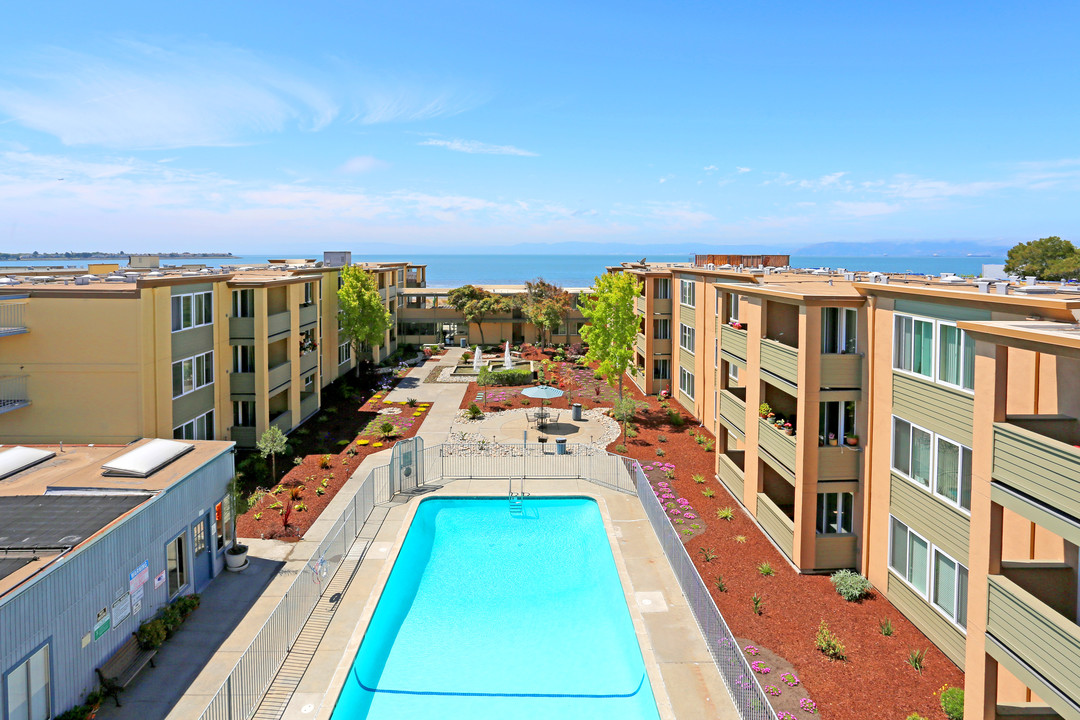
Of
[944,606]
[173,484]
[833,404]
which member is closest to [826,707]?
[944,606]

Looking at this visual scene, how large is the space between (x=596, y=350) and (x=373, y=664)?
960 inches

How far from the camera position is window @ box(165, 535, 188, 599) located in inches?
635

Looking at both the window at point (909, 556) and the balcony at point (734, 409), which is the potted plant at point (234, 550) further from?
the window at point (909, 556)

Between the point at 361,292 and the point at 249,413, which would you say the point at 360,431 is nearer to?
the point at 249,413

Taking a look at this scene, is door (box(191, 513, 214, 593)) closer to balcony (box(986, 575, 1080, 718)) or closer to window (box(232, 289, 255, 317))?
window (box(232, 289, 255, 317))

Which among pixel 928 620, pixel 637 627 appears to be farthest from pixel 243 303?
pixel 928 620

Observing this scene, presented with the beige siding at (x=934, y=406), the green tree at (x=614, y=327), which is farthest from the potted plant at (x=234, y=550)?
the green tree at (x=614, y=327)

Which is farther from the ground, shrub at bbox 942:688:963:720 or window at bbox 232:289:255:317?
window at bbox 232:289:255:317

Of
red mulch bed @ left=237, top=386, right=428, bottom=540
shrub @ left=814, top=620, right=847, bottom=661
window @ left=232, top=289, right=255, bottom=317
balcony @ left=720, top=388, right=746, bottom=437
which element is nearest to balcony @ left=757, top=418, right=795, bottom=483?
balcony @ left=720, top=388, right=746, bottom=437

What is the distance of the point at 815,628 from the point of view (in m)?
15.5

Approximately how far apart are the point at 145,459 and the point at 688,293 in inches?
1142

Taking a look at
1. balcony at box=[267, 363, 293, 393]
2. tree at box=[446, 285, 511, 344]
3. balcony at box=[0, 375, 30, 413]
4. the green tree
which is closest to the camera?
balcony at box=[0, 375, 30, 413]

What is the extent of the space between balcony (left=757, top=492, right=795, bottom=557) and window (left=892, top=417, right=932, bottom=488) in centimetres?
393

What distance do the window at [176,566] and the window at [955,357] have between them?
18298 mm
